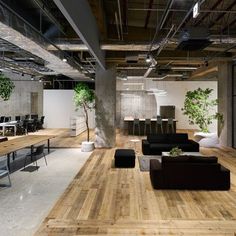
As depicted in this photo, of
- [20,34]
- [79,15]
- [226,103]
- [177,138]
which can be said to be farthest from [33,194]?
[226,103]

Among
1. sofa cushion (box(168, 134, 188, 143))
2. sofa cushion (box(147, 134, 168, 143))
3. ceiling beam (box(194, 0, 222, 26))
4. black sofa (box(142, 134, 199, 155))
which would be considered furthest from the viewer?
sofa cushion (box(147, 134, 168, 143))

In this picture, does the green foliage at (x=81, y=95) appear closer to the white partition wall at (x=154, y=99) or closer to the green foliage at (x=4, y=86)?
the green foliage at (x=4, y=86)

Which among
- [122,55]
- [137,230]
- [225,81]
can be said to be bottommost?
[137,230]

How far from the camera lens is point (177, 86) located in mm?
17422

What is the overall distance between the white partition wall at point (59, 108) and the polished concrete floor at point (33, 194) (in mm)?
9894

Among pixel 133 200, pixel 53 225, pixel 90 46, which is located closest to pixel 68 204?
pixel 53 225

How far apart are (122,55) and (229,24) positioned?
3.80 metres

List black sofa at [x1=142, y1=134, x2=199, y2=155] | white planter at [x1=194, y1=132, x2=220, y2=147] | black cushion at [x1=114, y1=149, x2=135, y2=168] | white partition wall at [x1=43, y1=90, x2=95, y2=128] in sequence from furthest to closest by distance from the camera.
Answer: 1. white partition wall at [x1=43, y1=90, x2=95, y2=128]
2. white planter at [x1=194, y1=132, x2=220, y2=147]
3. black sofa at [x1=142, y1=134, x2=199, y2=155]
4. black cushion at [x1=114, y1=149, x2=135, y2=168]

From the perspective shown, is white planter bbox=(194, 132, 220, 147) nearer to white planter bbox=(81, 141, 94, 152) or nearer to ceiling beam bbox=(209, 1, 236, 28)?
white planter bbox=(81, 141, 94, 152)

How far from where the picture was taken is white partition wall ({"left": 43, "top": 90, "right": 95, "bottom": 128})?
17828 mm

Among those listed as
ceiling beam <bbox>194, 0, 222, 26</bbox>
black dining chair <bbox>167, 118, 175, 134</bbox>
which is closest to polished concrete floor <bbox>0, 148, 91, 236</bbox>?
ceiling beam <bbox>194, 0, 222, 26</bbox>

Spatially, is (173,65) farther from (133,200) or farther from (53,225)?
(53,225)

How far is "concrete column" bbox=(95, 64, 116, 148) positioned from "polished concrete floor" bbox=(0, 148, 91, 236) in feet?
7.35

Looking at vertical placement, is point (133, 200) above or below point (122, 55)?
below
